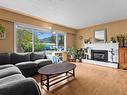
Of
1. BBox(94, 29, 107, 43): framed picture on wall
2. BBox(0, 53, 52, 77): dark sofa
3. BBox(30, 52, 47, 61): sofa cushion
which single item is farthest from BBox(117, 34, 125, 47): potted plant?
BBox(30, 52, 47, 61): sofa cushion

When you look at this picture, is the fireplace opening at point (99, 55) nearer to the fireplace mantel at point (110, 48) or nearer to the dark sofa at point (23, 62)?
the fireplace mantel at point (110, 48)

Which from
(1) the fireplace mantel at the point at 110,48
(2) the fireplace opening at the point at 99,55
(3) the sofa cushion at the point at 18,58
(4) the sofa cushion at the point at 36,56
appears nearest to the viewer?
(3) the sofa cushion at the point at 18,58

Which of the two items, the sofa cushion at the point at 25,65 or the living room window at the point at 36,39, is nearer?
the sofa cushion at the point at 25,65

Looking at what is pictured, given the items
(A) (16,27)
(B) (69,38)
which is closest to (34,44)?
(A) (16,27)

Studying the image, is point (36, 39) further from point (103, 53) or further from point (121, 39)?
point (121, 39)

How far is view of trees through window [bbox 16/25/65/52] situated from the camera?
473cm

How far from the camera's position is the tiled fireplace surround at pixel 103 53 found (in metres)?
5.30

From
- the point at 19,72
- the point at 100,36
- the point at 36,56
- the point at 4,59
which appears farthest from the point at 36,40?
the point at 100,36

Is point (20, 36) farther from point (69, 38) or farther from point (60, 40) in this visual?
point (69, 38)

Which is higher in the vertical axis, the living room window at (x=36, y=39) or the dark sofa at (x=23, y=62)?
the living room window at (x=36, y=39)

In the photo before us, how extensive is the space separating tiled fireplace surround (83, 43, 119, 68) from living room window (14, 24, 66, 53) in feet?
5.97

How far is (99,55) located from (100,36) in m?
1.12

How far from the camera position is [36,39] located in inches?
211

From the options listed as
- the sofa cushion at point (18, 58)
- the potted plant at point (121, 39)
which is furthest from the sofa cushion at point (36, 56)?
the potted plant at point (121, 39)
